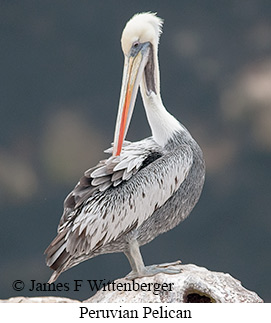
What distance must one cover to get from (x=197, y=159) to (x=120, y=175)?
700 mm

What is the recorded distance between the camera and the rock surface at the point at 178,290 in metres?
4.71

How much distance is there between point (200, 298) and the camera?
16.2 ft

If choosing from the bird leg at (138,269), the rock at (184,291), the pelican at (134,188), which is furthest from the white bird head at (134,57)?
the rock at (184,291)

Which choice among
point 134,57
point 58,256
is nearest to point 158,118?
point 134,57

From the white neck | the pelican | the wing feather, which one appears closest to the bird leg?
the pelican

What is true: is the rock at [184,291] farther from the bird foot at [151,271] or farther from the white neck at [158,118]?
the white neck at [158,118]

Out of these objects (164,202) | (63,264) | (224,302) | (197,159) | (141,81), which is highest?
(141,81)

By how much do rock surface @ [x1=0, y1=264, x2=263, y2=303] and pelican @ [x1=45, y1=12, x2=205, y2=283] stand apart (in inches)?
4.1

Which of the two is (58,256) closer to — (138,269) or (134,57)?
(138,269)

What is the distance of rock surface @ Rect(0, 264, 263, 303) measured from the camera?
15.5 ft

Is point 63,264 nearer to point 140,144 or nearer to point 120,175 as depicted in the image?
point 120,175

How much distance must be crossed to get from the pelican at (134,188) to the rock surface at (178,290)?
10 cm

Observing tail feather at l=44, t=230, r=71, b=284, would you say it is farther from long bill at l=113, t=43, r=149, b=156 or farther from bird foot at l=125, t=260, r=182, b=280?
long bill at l=113, t=43, r=149, b=156

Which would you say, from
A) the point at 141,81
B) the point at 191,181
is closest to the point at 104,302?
the point at 191,181
